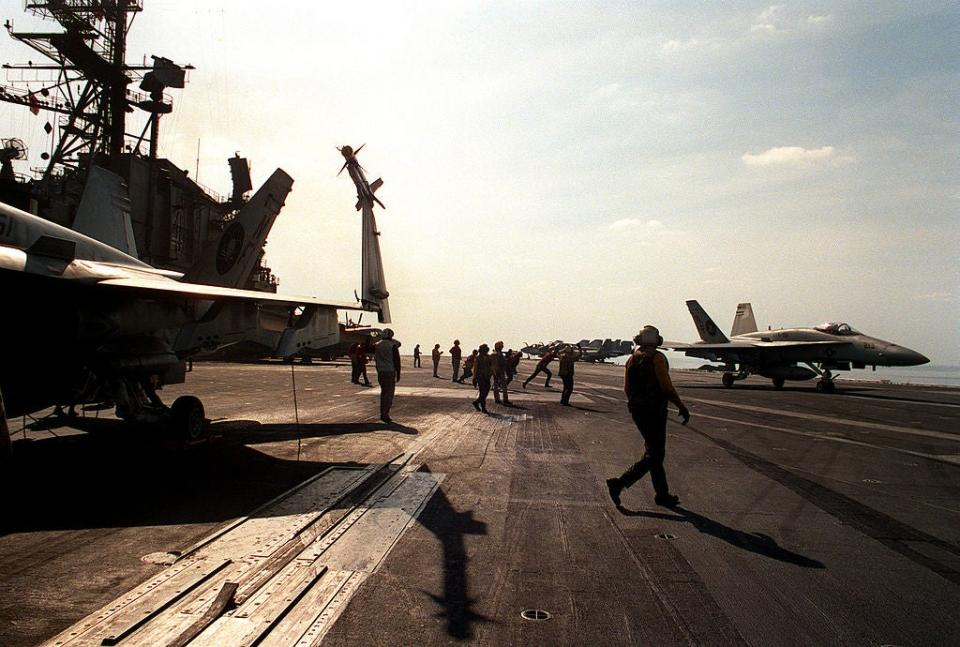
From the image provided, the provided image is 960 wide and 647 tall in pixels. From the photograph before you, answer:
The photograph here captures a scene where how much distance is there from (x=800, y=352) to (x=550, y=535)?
2957 cm

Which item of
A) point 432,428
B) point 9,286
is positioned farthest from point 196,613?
point 432,428

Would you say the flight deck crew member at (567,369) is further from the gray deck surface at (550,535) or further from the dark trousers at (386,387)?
the dark trousers at (386,387)

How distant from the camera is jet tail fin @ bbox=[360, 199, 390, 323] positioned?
100 feet

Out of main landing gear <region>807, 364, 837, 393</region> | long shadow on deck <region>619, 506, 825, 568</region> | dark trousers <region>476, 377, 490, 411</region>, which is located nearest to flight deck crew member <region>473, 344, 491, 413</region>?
dark trousers <region>476, 377, 490, 411</region>

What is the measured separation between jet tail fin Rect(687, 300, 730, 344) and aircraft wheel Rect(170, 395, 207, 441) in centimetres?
3075

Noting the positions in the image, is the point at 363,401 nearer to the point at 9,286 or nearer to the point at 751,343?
the point at 9,286

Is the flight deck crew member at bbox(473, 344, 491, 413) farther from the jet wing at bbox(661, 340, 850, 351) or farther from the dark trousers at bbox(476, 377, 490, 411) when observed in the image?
the jet wing at bbox(661, 340, 850, 351)

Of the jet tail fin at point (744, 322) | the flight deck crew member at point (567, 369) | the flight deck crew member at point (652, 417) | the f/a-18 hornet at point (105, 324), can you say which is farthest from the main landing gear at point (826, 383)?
the f/a-18 hornet at point (105, 324)

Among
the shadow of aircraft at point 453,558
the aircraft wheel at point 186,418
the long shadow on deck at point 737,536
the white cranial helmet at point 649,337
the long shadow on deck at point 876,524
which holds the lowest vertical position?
the long shadow on deck at point 876,524

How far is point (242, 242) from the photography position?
14.4 metres

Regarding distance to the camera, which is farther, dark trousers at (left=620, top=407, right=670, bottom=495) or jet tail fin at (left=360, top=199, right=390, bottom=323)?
jet tail fin at (left=360, top=199, right=390, bottom=323)

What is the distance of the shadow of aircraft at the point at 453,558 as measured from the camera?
367cm

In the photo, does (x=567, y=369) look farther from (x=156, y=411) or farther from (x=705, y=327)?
(x=705, y=327)

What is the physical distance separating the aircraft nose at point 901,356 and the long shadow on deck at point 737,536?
2677 cm
